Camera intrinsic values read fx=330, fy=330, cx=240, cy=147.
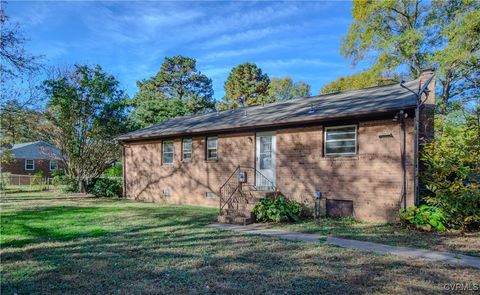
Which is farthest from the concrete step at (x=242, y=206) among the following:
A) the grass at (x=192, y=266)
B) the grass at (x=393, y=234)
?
the grass at (x=192, y=266)

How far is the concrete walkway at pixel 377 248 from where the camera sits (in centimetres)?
556

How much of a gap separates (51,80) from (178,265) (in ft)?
57.4

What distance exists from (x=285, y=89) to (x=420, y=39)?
86.2 ft

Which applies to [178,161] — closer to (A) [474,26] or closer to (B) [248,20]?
(B) [248,20]

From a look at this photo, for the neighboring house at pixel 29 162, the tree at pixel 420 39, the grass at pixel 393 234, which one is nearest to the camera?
the grass at pixel 393 234

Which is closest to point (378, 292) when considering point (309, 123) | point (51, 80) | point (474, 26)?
point (309, 123)

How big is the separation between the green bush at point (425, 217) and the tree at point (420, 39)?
41.0ft

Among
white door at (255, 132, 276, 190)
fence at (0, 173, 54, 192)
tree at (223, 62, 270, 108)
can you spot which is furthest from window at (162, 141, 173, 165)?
tree at (223, 62, 270, 108)

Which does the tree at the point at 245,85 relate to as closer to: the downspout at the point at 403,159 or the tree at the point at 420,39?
the tree at the point at 420,39

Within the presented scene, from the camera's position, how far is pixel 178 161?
15.1 meters

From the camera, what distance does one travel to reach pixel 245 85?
41875 mm

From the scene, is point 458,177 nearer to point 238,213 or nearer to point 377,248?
point 377,248

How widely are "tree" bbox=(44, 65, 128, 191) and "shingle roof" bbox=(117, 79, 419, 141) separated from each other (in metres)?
5.68

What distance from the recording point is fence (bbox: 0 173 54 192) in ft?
75.4
